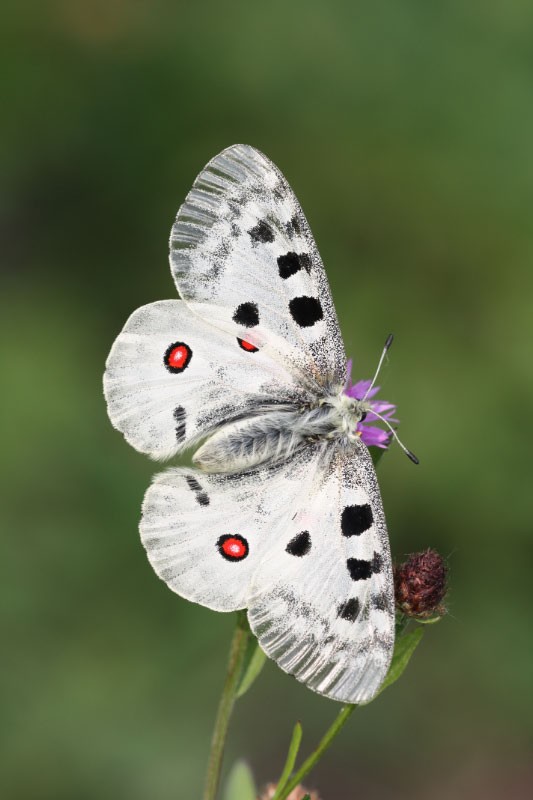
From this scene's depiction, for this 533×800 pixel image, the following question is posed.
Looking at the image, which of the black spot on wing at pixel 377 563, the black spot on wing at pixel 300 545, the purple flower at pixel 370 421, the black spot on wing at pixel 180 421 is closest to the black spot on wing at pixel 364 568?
the black spot on wing at pixel 377 563

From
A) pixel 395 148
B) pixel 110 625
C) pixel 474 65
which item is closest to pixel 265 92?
pixel 395 148

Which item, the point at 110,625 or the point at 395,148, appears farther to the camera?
the point at 395,148

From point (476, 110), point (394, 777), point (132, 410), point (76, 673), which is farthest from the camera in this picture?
point (476, 110)

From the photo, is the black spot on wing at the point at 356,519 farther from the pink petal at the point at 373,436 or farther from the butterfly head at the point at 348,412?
the pink petal at the point at 373,436

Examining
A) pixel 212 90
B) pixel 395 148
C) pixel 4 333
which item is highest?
pixel 395 148

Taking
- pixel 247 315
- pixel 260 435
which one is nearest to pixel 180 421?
pixel 260 435

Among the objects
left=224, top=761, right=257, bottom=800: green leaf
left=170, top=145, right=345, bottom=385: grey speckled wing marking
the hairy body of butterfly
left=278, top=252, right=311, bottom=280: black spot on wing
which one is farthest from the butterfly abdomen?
left=224, top=761, right=257, bottom=800: green leaf

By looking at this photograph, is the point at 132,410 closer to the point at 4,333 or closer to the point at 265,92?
the point at 4,333
